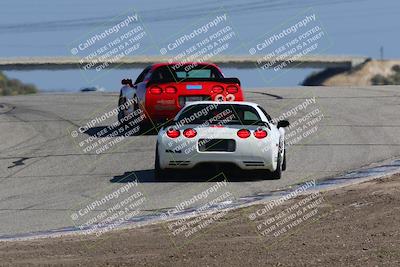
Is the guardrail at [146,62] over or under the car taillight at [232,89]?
under

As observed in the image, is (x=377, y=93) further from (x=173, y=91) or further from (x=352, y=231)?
(x=352, y=231)

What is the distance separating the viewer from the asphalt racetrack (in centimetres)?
1397

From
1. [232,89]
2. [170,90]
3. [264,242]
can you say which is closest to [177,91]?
[170,90]

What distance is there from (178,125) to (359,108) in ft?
35.7

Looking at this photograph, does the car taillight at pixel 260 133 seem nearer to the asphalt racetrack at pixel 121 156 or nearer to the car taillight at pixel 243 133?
the car taillight at pixel 243 133

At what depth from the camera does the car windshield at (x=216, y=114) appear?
1603 cm

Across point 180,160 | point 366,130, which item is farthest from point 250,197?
point 366,130

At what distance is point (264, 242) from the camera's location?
32.3ft

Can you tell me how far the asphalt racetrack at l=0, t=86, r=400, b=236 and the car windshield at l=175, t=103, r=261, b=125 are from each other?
2.71ft

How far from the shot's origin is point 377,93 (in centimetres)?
3044

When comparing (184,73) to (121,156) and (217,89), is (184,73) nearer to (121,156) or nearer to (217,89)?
(217,89)

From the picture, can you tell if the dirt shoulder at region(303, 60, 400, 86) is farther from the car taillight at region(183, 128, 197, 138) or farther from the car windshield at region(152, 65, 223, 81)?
the car taillight at region(183, 128, 197, 138)

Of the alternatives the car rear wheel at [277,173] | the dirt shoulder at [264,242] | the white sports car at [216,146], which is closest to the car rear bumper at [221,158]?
the white sports car at [216,146]

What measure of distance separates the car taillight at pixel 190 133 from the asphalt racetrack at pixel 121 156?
0.66 m
